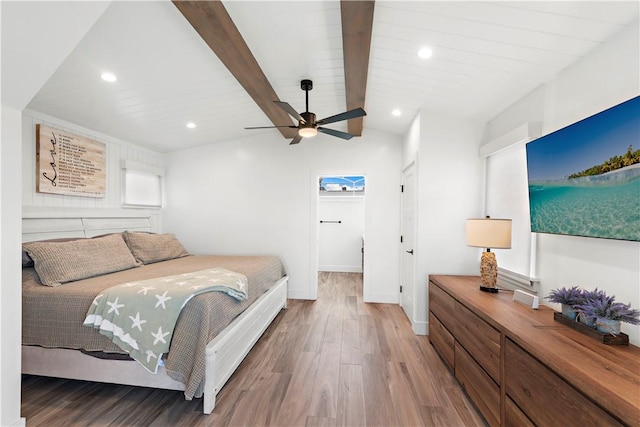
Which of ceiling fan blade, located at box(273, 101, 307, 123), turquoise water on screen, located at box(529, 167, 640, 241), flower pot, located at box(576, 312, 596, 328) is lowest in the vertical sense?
flower pot, located at box(576, 312, 596, 328)

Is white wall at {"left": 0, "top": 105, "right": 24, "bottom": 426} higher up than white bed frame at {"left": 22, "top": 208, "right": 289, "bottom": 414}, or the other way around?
white wall at {"left": 0, "top": 105, "right": 24, "bottom": 426}

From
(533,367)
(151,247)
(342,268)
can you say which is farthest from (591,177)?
(342,268)

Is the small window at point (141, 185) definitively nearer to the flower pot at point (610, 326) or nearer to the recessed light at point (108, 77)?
the recessed light at point (108, 77)

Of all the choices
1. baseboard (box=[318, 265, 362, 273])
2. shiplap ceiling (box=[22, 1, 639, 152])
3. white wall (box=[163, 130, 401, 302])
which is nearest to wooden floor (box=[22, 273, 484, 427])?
white wall (box=[163, 130, 401, 302])

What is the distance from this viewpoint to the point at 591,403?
1018mm

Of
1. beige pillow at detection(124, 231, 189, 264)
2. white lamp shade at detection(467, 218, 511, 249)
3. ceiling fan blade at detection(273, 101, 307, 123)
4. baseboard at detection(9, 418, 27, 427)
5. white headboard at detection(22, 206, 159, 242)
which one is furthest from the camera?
beige pillow at detection(124, 231, 189, 264)

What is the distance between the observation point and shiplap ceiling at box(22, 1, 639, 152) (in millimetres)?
1673

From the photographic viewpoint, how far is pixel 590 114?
170 cm

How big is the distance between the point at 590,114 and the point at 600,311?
3.82 feet

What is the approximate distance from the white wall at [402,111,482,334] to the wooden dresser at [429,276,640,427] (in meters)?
0.76

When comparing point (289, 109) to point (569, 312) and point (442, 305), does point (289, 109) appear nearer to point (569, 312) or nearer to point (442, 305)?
point (442, 305)

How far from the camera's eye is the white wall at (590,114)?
1448 millimetres

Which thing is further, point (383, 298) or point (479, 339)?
point (383, 298)

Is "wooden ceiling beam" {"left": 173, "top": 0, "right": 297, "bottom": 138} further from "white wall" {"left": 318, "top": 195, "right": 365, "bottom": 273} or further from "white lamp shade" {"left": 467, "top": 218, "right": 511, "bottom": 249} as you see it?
"white wall" {"left": 318, "top": 195, "right": 365, "bottom": 273}
